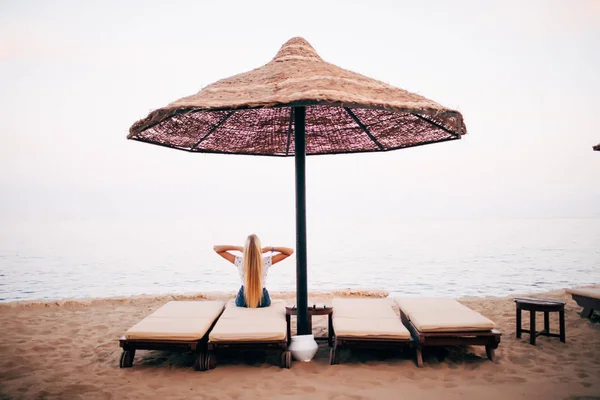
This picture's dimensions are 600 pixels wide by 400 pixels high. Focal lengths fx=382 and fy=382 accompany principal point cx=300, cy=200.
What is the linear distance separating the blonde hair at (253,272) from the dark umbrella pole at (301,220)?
0.44 m

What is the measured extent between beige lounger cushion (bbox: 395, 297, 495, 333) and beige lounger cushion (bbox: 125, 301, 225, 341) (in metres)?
1.87

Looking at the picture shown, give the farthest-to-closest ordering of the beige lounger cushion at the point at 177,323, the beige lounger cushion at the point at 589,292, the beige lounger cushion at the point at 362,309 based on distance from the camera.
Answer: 1. the beige lounger cushion at the point at 589,292
2. the beige lounger cushion at the point at 362,309
3. the beige lounger cushion at the point at 177,323

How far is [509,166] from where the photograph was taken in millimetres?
36688

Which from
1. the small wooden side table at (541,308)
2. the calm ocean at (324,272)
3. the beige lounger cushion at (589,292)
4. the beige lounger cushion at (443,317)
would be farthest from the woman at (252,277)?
the calm ocean at (324,272)

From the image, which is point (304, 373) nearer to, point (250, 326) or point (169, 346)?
point (250, 326)

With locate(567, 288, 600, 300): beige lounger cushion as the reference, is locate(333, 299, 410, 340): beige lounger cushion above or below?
above

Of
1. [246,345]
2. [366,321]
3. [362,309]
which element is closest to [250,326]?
[246,345]

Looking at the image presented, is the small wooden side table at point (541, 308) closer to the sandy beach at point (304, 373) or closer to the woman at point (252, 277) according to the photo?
the sandy beach at point (304, 373)

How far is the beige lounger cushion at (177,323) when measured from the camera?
313cm

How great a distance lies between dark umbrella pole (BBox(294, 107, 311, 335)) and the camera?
12.0 feet

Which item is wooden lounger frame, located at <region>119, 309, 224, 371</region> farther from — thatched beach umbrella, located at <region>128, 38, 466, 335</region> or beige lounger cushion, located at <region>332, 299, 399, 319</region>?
beige lounger cushion, located at <region>332, 299, 399, 319</region>

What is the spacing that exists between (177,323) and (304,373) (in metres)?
1.18

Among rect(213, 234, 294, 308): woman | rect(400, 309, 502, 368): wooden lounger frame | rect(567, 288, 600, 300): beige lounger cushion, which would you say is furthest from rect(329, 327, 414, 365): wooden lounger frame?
rect(567, 288, 600, 300): beige lounger cushion

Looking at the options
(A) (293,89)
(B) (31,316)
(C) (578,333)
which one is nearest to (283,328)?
(A) (293,89)
